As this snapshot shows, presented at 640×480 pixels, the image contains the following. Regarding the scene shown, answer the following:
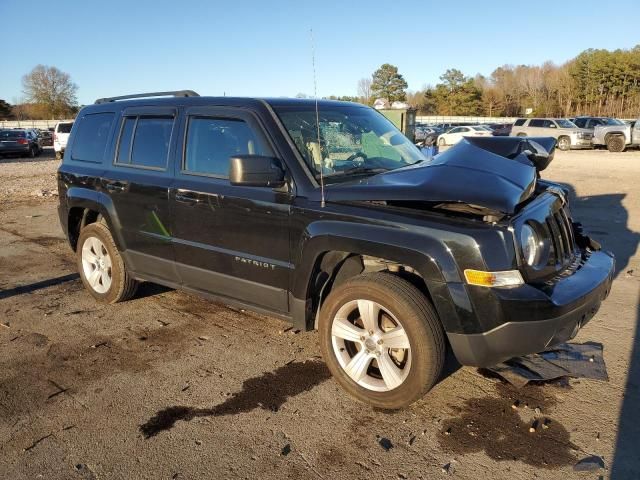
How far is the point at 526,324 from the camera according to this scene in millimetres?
2816

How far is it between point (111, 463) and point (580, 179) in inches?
581

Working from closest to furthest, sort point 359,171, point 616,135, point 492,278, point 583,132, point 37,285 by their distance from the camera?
point 492,278, point 359,171, point 37,285, point 616,135, point 583,132

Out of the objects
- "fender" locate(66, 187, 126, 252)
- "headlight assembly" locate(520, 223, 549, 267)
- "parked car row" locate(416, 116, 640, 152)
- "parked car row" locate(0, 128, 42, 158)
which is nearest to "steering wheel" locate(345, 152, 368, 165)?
"headlight assembly" locate(520, 223, 549, 267)

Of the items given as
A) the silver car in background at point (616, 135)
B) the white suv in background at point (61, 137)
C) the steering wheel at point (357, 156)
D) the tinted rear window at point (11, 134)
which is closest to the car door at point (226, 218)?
the steering wheel at point (357, 156)

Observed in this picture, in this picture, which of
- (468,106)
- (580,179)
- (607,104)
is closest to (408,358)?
(580,179)

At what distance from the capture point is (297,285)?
3527mm

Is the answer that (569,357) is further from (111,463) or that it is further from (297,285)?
(111,463)

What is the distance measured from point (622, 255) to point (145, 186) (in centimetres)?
594

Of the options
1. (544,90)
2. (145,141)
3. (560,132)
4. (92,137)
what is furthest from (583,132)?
(544,90)

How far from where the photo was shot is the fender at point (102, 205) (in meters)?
4.80

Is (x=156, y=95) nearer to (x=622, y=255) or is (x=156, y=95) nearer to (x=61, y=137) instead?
(x=622, y=255)

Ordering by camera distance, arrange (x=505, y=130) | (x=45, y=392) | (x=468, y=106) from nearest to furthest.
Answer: (x=45, y=392), (x=505, y=130), (x=468, y=106)

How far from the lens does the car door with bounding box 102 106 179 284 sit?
4344 millimetres

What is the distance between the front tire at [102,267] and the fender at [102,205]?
0.43 feet
